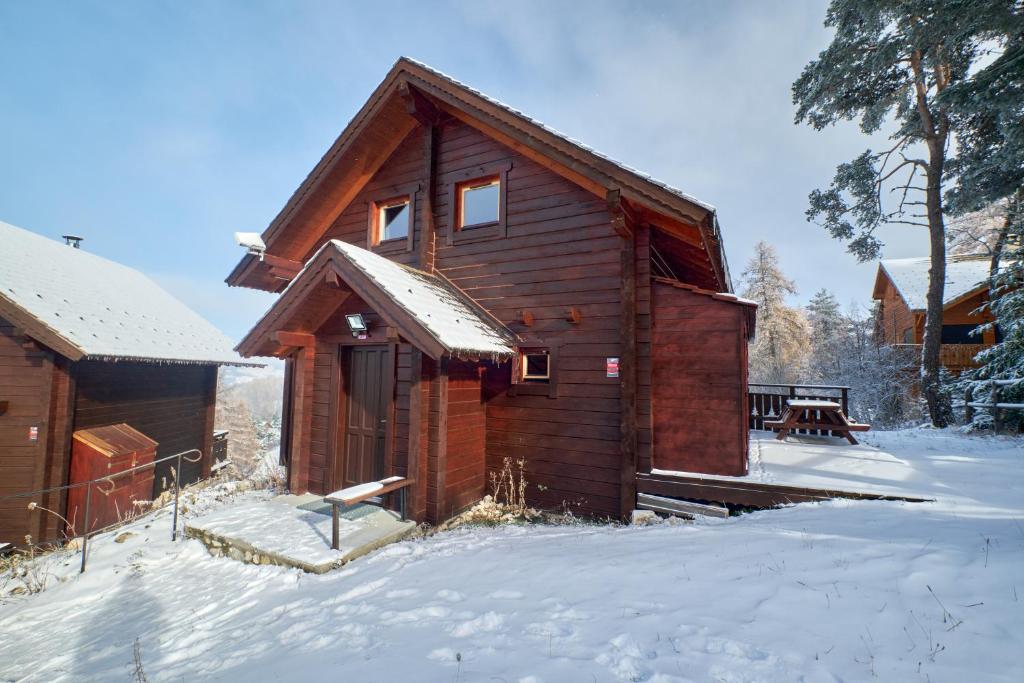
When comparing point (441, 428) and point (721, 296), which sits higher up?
point (721, 296)

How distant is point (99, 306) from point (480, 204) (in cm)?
1191

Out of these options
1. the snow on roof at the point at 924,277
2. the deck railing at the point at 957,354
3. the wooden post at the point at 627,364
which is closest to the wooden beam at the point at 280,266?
the wooden post at the point at 627,364

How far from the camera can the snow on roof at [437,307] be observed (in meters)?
5.78

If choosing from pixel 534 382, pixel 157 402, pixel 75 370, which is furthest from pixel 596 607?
pixel 157 402

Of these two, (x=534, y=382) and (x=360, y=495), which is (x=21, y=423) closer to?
(x=360, y=495)

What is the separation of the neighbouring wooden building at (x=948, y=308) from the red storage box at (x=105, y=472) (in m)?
27.4

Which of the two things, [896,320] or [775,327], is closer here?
[896,320]

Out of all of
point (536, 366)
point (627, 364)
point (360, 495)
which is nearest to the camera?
point (360, 495)

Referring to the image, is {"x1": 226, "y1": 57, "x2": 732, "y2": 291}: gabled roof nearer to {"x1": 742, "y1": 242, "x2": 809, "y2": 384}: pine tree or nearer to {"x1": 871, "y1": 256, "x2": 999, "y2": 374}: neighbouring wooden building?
{"x1": 871, "y1": 256, "x2": 999, "y2": 374}: neighbouring wooden building

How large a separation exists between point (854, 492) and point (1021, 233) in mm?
12857

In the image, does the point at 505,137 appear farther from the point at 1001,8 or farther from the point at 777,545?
the point at 1001,8

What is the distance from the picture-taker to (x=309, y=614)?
391cm

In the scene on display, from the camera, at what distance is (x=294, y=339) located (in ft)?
23.7

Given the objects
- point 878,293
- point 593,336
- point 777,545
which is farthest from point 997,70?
point 878,293
